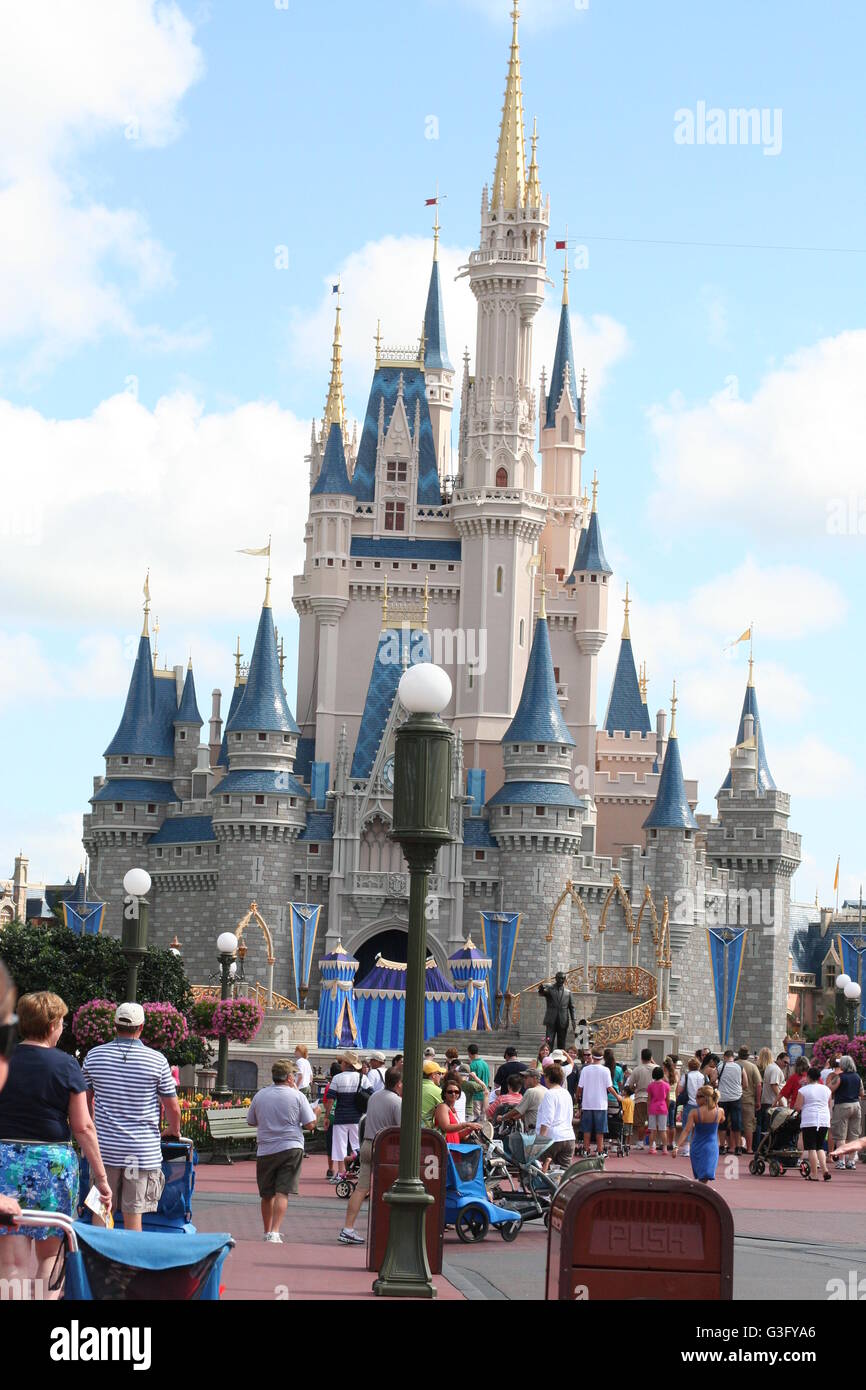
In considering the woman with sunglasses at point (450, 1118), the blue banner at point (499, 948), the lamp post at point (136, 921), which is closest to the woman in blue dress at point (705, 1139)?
the woman with sunglasses at point (450, 1118)

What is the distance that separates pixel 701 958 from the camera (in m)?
66.8

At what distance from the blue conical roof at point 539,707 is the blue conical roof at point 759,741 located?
9305 millimetres

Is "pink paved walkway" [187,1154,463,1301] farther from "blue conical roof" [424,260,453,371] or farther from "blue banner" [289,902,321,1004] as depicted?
"blue conical roof" [424,260,453,371]

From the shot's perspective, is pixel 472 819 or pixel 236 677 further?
pixel 236 677

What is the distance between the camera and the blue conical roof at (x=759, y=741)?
72.5 meters

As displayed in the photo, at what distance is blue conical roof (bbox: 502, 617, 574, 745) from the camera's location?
212 feet

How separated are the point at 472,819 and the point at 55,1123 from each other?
55533 millimetres

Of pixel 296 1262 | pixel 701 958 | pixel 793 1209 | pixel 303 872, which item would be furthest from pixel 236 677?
pixel 296 1262

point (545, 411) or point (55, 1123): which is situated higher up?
point (545, 411)

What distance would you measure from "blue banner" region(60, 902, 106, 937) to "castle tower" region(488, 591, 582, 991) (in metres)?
11.4

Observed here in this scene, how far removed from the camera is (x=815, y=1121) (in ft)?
81.3

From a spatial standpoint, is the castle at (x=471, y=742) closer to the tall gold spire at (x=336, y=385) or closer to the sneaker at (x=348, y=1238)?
the tall gold spire at (x=336, y=385)

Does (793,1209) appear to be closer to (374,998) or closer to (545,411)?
(374,998)

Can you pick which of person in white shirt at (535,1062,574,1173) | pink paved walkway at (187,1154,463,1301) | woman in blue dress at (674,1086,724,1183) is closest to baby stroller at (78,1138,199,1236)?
pink paved walkway at (187,1154,463,1301)
